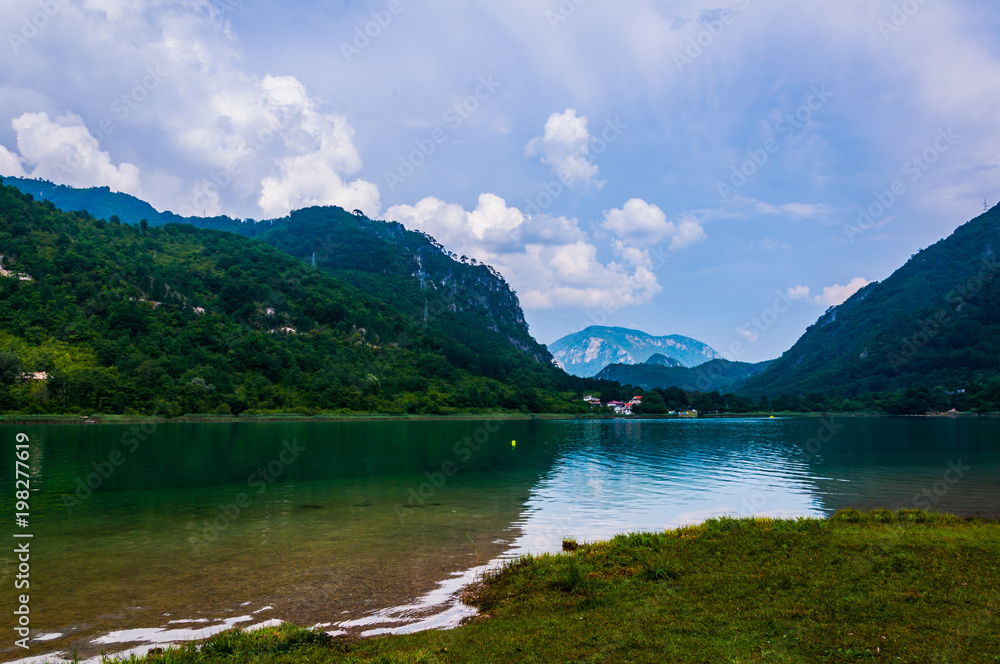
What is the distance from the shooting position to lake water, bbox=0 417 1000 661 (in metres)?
14.9

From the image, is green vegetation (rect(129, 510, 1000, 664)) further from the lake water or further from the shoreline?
the shoreline

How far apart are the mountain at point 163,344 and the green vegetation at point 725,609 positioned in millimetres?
124214

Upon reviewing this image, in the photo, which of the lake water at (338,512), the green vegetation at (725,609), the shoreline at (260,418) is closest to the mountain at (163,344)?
the shoreline at (260,418)

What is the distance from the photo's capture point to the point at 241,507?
30.3 metres

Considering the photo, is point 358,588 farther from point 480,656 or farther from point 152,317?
point 152,317

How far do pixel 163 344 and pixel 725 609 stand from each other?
6216 inches

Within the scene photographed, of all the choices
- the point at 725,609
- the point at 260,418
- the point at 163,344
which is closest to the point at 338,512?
the point at 725,609

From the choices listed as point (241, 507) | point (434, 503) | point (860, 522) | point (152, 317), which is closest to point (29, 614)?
point (241, 507)

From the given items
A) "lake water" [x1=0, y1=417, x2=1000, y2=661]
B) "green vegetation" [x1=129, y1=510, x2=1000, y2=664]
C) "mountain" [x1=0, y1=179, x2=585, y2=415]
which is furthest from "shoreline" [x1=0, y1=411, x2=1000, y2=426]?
"green vegetation" [x1=129, y1=510, x2=1000, y2=664]

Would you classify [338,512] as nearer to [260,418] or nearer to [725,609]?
[725,609]

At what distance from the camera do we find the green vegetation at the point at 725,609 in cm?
952

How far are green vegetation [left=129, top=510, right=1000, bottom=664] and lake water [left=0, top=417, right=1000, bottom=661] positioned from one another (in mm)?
2636

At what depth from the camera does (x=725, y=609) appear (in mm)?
11617

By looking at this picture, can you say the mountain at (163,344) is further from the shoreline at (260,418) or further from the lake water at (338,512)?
the lake water at (338,512)
